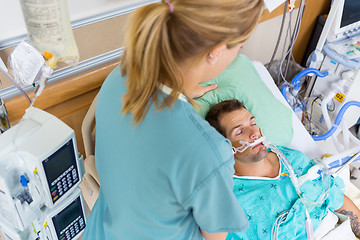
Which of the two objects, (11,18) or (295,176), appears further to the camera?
(295,176)

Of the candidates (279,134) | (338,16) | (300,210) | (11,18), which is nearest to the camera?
(11,18)

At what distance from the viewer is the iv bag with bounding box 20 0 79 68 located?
1140mm

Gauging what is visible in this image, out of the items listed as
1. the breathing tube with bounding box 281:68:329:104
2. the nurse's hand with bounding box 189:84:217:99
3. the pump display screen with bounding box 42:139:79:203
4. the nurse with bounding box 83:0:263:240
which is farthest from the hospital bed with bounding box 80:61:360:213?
the nurse with bounding box 83:0:263:240

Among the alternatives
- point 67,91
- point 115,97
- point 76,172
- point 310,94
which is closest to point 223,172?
point 115,97

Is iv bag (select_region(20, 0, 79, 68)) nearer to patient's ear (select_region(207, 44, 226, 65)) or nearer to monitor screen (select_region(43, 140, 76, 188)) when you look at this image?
monitor screen (select_region(43, 140, 76, 188))

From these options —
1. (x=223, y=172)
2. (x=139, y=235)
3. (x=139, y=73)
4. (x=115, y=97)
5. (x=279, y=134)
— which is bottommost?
(x=279, y=134)

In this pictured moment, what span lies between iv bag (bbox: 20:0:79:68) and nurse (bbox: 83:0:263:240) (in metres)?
0.34

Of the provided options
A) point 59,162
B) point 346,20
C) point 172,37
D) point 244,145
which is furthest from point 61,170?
point 346,20

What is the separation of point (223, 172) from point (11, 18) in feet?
3.52

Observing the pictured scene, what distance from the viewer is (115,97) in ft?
3.20

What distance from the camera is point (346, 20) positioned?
2.31m

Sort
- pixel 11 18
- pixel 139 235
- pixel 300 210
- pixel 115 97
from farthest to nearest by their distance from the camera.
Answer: pixel 300 210, pixel 11 18, pixel 139 235, pixel 115 97

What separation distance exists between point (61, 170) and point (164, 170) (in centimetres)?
61

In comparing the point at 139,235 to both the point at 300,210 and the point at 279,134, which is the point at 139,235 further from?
the point at 279,134
